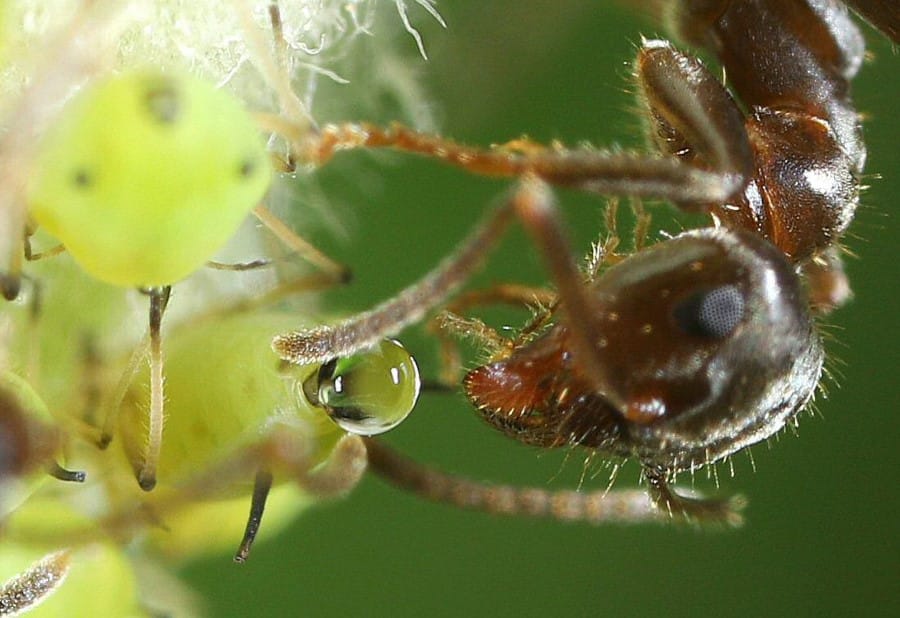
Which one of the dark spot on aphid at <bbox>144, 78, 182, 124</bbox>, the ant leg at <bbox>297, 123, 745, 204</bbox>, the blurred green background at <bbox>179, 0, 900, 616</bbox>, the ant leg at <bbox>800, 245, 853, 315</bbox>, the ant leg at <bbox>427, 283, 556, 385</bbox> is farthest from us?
the blurred green background at <bbox>179, 0, 900, 616</bbox>

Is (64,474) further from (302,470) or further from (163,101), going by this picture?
(163,101)

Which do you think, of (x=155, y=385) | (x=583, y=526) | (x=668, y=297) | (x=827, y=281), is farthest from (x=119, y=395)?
(x=583, y=526)

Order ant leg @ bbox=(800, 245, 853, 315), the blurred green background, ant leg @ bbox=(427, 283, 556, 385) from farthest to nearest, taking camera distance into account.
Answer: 1. the blurred green background
2. ant leg @ bbox=(800, 245, 853, 315)
3. ant leg @ bbox=(427, 283, 556, 385)

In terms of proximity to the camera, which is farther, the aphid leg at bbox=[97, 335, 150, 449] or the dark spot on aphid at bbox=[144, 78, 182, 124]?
the aphid leg at bbox=[97, 335, 150, 449]

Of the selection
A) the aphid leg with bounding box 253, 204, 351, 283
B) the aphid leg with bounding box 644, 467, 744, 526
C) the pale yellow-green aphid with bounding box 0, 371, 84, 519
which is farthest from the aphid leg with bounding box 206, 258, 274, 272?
the aphid leg with bounding box 644, 467, 744, 526

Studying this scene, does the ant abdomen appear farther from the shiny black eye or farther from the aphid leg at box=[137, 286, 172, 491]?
the aphid leg at box=[137, 286, 172, 491]

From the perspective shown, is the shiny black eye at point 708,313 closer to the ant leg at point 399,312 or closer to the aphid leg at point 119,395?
the ant leg at point 399,312

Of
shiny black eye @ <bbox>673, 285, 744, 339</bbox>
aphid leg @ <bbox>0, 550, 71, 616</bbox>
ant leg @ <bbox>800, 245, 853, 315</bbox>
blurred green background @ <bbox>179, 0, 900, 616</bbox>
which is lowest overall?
blurred green background @ <bbox>179, 0, 900, 616</bbox>

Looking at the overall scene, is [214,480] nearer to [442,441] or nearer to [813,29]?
[813,29]
